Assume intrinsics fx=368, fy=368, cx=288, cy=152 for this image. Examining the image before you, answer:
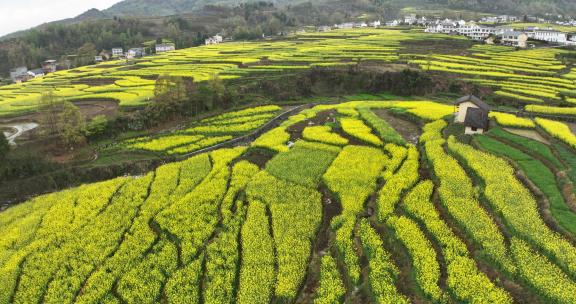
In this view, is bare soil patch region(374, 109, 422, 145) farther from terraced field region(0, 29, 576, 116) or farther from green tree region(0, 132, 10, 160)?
green tree region(0, 132, 10, 160)

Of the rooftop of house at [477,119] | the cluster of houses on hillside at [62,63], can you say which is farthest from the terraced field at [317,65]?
the cluster of houses on hillside at [62,63]

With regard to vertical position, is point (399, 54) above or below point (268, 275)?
above

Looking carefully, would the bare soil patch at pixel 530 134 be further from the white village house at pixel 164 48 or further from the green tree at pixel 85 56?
the white village house at pixel 164 48

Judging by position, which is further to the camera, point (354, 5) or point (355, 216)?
point (354, 5)

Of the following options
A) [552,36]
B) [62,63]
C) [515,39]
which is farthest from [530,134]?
[62,63]

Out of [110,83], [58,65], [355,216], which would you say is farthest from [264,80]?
[58,65]

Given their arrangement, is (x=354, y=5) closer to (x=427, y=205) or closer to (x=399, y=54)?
(x=399, y=54)

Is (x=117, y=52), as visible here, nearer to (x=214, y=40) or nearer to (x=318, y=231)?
(x=214, y=40)
